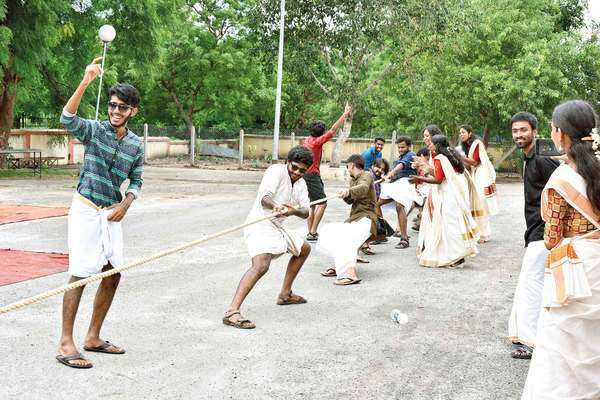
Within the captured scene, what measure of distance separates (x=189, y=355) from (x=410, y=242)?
6.84m

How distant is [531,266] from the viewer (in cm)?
540

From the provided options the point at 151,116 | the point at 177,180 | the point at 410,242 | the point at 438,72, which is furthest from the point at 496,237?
the point at 151,116

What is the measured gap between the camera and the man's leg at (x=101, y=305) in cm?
507

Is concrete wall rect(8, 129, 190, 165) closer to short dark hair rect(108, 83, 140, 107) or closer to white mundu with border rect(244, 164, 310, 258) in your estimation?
white mundu with border rect(244, 164, 310, 258)

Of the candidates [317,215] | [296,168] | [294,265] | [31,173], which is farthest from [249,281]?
[31,173]

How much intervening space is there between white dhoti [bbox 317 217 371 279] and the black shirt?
2801 mm

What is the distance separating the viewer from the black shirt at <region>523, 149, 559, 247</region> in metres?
5.41

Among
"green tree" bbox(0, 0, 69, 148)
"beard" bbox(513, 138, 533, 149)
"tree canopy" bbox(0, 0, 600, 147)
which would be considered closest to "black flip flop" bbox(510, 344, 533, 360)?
"beard" bbox(513, 138, 533, 149)

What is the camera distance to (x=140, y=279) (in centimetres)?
779

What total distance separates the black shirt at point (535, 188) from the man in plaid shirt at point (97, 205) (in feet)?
9.79

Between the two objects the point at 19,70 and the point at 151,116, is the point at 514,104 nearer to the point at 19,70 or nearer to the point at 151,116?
the point at 19,70

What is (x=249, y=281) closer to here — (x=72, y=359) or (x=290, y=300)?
(x=290, y=300)

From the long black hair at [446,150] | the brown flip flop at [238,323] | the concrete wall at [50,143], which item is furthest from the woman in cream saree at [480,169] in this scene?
the concrete wall at [50,143]

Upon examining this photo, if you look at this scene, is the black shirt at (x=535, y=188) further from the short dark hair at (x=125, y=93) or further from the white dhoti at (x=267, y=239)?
the short dark hair at (x=125, y=93)
